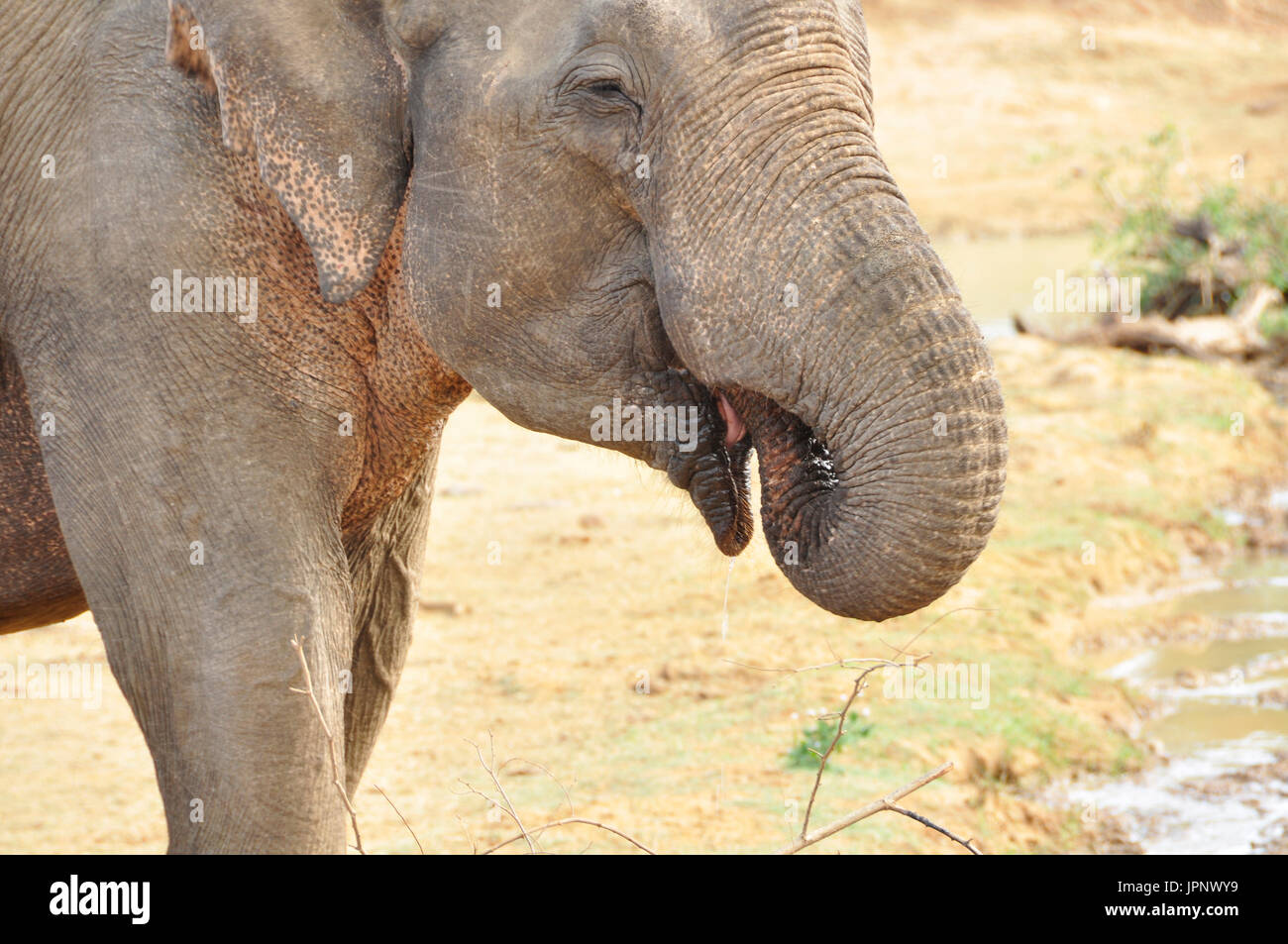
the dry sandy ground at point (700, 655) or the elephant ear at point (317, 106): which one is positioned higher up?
the elephant ear at point (317, 106)

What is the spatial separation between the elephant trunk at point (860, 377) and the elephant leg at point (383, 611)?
1.16 metres

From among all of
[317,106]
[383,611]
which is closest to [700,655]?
[383,611]

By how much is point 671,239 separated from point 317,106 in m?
0.66

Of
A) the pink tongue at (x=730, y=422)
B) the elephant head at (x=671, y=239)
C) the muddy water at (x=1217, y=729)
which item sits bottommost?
the muddy water at (x=1217, y=729)

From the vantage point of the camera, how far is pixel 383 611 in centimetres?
378

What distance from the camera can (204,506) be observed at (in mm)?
2955

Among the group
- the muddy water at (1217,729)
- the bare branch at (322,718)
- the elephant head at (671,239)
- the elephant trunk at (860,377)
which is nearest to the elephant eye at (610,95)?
the elephant head at (671,239)

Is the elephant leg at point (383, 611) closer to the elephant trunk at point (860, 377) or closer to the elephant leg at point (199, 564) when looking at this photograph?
the elephant leg at point (199, 564)

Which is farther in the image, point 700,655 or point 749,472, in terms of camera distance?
point 700,655

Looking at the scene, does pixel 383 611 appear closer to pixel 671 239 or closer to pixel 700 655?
pixel 671 239

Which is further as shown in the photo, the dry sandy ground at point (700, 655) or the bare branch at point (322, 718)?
the dry sandy ground at point (700, 655)

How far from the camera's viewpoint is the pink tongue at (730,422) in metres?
2.83
